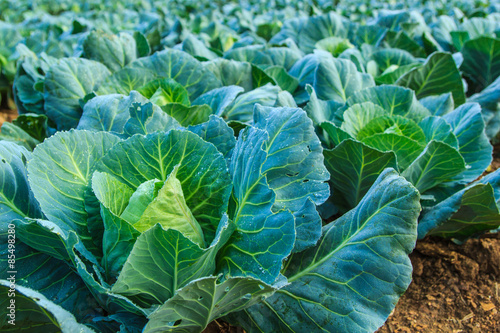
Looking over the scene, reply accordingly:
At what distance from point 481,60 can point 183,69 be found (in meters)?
2.67

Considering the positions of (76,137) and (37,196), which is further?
(76,137)

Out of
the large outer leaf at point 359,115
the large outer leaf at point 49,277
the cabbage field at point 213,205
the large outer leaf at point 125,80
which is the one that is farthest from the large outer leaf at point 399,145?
the large outer leaf at point 49,277

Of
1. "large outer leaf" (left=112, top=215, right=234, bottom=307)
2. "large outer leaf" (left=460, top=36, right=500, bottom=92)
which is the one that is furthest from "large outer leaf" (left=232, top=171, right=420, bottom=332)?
"large outer leaf" (left=460, top=36, right=500, bottom=92)

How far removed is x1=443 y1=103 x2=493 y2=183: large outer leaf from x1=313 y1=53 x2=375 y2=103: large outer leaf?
2.08 feet

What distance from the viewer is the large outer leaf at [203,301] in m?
1.20

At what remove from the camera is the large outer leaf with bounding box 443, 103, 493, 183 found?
93.5 inches

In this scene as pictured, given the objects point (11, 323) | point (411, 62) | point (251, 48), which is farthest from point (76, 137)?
point (411, 62)

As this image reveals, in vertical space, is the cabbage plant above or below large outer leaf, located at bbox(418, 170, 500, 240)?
above

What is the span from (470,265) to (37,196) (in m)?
2.26

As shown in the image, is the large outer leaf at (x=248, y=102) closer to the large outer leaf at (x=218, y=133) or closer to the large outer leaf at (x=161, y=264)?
the large outer leaf at (x=218, y=133)

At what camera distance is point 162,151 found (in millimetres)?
1561

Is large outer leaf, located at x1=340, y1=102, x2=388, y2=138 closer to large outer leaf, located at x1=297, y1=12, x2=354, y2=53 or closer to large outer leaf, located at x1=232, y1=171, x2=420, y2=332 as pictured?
large outer leaf, located at x1=232, y1=171, x2=420, y2=332

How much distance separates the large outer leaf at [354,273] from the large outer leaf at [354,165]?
1.07 feet

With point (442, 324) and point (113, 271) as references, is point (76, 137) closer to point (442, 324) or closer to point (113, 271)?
point (113, 271)
